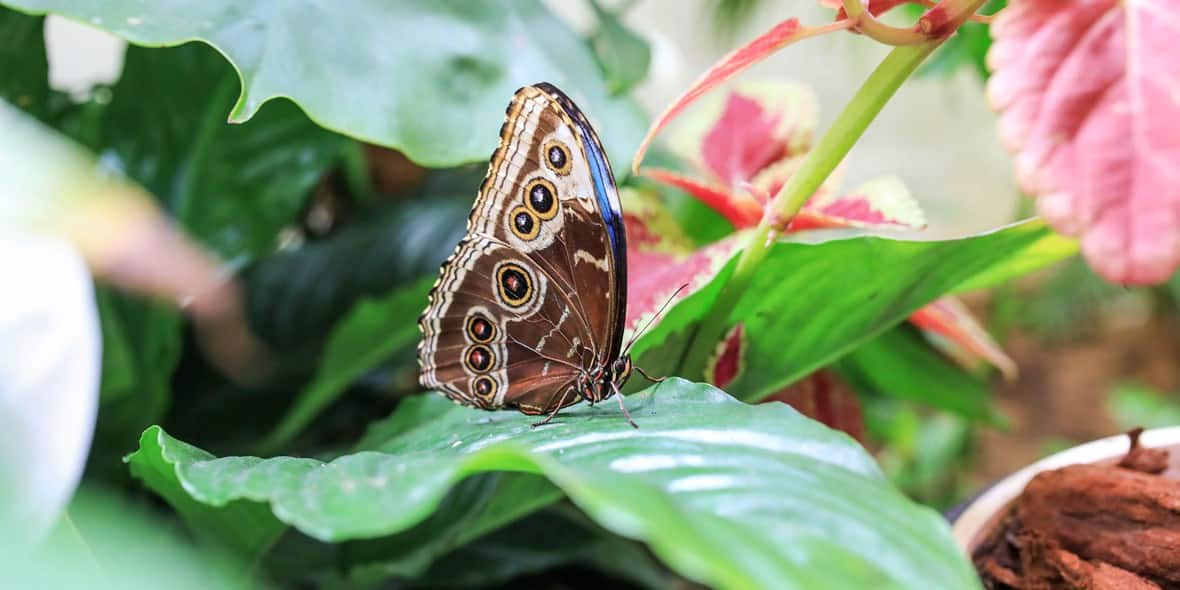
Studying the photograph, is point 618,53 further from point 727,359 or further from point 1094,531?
point 1094,531

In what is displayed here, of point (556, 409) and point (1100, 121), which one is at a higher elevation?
point (1100, 121)

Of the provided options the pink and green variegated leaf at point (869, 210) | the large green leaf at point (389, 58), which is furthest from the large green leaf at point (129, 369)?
the pink and green variegated leaf at point (869, 210)

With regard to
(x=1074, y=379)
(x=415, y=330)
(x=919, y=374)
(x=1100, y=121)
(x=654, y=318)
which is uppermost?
(x=1100, y=121)

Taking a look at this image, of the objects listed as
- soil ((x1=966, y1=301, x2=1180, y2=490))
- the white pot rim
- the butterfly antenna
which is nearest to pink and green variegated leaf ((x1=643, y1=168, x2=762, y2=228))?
the butterfly antenna

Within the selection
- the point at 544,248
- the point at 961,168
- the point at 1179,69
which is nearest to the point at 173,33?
the point at 544,248

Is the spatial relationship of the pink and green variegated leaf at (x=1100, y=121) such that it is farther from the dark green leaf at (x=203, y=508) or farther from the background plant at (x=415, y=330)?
the dark green leaf at (x=203, y=508)

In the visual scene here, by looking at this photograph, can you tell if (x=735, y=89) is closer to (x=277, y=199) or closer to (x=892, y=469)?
(x=277, y=199)

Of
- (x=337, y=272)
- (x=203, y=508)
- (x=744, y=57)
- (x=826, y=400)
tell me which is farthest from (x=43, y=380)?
(x=337, y=272)
